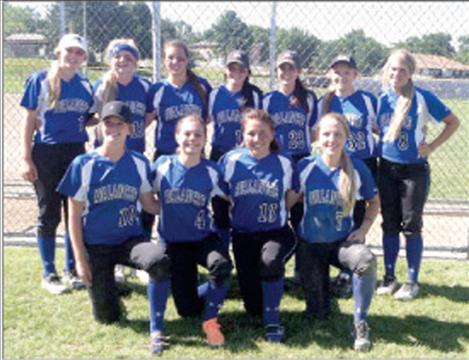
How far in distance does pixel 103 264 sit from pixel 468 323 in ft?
8.34

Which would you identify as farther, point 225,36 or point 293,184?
point 225,36

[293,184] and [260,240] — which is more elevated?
[293,184]

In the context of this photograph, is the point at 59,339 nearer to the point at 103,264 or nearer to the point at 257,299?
the point at 103,264

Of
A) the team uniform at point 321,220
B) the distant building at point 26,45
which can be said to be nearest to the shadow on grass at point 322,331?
the team uniform at point 321,220

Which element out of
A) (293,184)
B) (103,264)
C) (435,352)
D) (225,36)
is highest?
(225,36)

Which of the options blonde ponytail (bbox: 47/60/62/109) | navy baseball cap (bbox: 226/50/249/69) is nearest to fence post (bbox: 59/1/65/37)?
blonde ponytail (bbox: 47/60/62/109)

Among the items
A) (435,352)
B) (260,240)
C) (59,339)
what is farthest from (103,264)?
(435,352)

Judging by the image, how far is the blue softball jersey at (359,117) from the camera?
4.34 meters

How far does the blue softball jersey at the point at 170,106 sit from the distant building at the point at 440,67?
2799mm

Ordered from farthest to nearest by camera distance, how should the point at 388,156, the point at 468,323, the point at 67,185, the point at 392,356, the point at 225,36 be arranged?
the point at 225,36, the point at 388,156, the point at 468,323, the point at 67,185, the point at 392,356

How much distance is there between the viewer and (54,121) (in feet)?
14.2

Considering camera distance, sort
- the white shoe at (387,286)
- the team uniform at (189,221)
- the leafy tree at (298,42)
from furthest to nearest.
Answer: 1. the leafy tree at (298,42)
2. the white shoe at (387,286)
3. the team uniform at (189,221)

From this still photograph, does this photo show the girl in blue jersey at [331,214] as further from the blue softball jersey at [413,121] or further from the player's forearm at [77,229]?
→ the player's forearm at [77,229]

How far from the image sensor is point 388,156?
4.39 m
